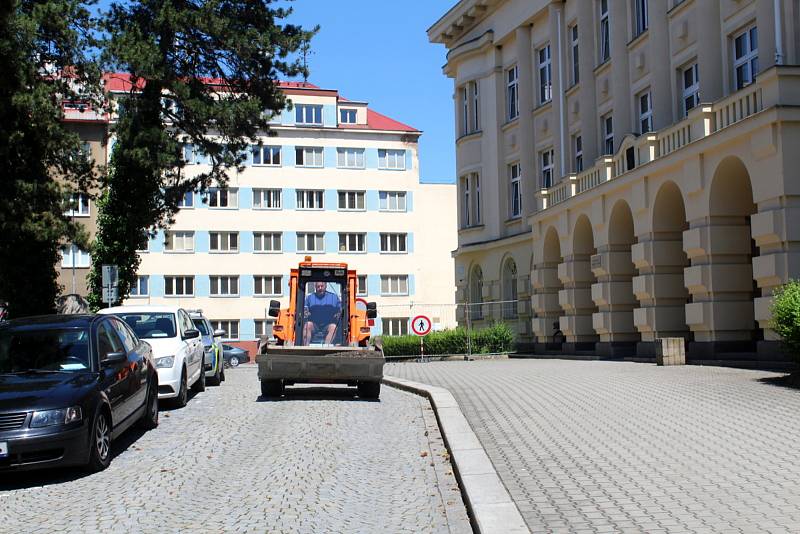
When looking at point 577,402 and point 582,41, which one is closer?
point 577,402

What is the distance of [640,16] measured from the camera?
3181 cm

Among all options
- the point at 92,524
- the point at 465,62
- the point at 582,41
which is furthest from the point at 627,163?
the point at 92,524

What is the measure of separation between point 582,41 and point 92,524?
30776mm

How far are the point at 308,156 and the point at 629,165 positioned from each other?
48.8 metres

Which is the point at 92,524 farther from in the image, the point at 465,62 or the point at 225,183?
the point at 465,62

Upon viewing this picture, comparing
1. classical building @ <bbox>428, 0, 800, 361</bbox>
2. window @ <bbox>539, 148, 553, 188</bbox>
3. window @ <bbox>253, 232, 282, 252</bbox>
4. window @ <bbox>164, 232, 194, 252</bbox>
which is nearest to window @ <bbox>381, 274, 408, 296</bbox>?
window @ <bbox>253, 232, 282, 252</bbox>

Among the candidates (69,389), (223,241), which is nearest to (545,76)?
→ (69,389)

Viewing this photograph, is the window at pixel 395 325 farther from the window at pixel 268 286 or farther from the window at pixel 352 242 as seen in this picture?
the window at pixel 268 286

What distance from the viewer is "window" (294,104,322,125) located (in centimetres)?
7581

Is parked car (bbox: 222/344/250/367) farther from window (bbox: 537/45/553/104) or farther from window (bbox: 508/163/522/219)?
window (bbox: 537/45/553/104)

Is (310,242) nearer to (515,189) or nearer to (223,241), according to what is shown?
(223,241)

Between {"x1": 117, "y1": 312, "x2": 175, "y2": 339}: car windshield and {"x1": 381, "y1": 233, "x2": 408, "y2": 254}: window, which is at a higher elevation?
{"x1": 381, "y1": 233, "x2": 408, "y2": 254}: window

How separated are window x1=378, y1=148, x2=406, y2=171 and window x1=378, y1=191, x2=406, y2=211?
2.00 m

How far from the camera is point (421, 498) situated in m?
8.83
